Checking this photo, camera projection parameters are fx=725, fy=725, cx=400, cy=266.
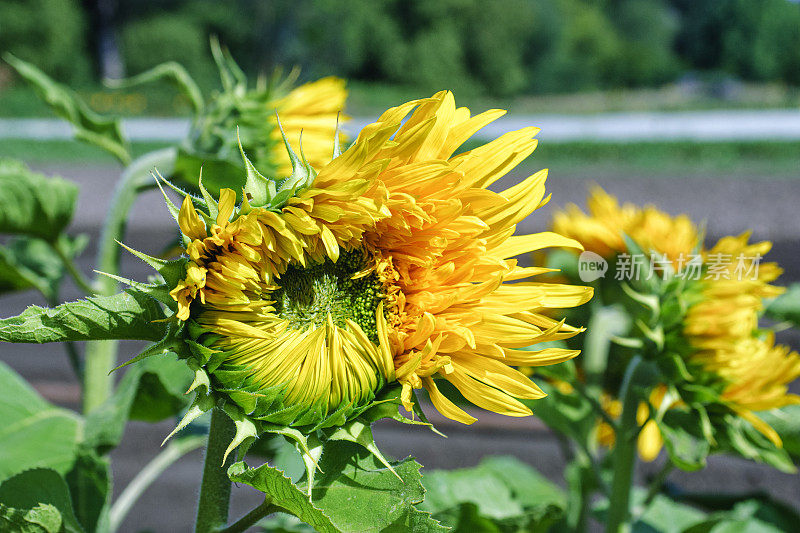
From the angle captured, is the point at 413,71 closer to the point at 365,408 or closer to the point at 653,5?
the point at 653,5

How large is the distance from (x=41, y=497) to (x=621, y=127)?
10281 mm

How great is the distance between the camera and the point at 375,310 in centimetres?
45

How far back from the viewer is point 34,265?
0.88 meters

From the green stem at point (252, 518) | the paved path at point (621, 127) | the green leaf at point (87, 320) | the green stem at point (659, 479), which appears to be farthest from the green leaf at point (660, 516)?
the paved path at point (621, 127)

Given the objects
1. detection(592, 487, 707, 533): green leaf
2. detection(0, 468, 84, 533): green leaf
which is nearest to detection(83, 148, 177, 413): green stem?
detection(0, 468, 84, 533): green leaf

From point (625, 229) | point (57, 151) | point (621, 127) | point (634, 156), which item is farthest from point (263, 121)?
point (621, 127)

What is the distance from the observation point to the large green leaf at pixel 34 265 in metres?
0.73

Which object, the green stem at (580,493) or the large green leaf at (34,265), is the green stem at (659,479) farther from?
the large green leaf at (34,265)

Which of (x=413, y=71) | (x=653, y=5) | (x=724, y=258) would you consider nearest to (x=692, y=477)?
(x=724, y=258)

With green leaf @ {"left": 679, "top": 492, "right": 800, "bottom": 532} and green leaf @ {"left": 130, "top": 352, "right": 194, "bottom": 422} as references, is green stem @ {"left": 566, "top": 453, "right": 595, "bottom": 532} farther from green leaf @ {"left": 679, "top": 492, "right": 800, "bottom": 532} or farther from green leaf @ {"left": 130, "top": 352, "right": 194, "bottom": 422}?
green leaf @ {"left": 130, "top": 352, "right": 194, "bottom": 422}

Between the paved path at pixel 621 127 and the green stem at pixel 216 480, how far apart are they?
8.14 metres

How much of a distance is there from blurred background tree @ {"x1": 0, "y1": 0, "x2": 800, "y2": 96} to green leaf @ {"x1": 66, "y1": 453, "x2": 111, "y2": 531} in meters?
11.1

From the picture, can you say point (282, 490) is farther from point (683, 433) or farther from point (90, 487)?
point (683, 433)

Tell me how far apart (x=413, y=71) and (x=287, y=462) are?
15.1 meters
